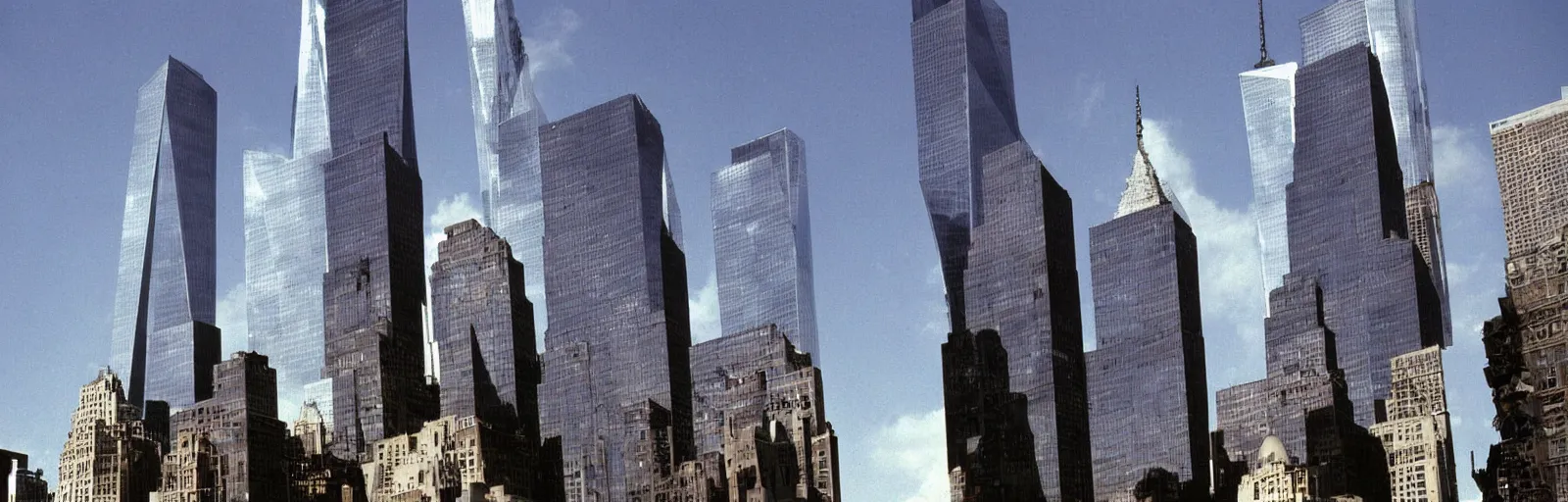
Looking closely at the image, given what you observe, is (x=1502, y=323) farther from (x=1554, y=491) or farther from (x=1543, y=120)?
(x=1543, y=120)

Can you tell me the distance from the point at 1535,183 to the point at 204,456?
124 meters

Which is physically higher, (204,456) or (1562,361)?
(204,456)

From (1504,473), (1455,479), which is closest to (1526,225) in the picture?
(1455,479)

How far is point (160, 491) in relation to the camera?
655ft

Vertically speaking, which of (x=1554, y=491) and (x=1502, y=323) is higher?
(x=1502, y=323)

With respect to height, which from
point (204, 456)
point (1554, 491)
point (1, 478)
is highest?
point (204, 456)

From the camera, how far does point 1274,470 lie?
192375mm

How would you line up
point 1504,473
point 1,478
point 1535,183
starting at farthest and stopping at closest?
point 1535,183 → point 1,478 → point 1504,473

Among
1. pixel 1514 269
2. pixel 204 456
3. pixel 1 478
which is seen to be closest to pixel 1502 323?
pixel 1514 269

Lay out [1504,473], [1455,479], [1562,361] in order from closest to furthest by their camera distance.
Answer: [1562,361], [1504,473], [1455,479]

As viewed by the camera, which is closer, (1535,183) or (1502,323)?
(1502,323)

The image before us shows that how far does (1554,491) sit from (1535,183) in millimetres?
123187

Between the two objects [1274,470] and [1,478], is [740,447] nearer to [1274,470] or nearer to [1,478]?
[1274,470]

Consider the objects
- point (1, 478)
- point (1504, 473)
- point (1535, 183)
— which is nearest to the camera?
point (1504, 473)
